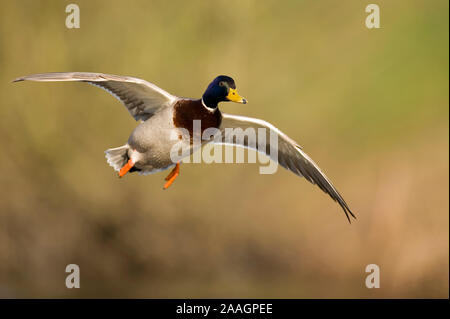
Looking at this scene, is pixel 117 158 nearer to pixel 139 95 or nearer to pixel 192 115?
pixel 139 95

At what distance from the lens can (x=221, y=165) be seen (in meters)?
6.30

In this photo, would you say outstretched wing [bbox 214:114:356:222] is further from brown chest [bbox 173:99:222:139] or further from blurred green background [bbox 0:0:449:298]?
blurred green background [bbox 0:0:449:298]

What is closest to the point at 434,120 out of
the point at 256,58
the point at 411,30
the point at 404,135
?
the point at 404,135

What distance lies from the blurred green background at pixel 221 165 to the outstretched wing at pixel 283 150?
2.50m

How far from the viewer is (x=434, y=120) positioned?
628 centimetres

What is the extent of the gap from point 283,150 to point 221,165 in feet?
9.37

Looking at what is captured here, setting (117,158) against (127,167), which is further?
(117,158)

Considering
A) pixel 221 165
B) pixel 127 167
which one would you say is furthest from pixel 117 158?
pixel 221 165

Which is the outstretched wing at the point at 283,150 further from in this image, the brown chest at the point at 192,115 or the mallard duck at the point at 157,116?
the brown chest at the point at 192,115

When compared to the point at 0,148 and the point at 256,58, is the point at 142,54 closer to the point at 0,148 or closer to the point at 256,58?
the point at 256,58

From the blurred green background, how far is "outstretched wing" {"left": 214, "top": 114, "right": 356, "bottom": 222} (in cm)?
250

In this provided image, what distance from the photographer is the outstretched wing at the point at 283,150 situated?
3283mm
